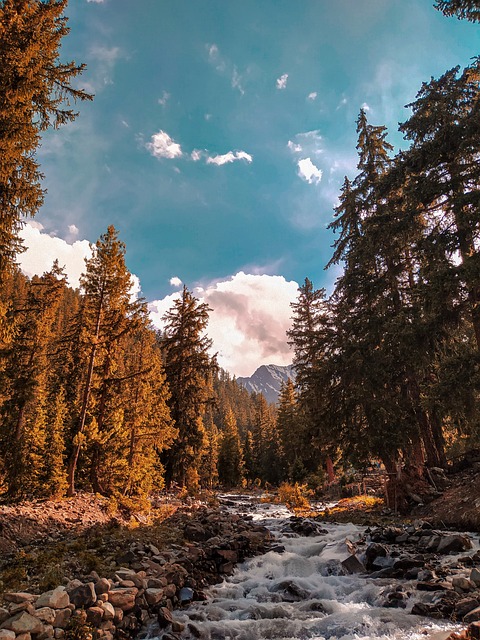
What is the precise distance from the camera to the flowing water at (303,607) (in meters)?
7.23

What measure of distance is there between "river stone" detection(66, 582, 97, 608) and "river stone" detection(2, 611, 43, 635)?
41.4 inches

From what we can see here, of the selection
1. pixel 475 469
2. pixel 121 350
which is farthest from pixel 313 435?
pixel 121 350

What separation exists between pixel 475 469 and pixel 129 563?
15831 mm

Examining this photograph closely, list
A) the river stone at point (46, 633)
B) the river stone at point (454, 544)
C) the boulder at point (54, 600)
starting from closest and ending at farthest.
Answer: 1. the river stone at point (46, 633)
2. the boulder at point (54, 600)
3. the river stone at point (454, 544)

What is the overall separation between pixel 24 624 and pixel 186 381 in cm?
2437

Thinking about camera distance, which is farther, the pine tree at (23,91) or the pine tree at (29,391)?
the pine tree at (29,391)

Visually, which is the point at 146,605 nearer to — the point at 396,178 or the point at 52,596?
the point at 52,596

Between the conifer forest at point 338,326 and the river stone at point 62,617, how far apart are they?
7415 mm

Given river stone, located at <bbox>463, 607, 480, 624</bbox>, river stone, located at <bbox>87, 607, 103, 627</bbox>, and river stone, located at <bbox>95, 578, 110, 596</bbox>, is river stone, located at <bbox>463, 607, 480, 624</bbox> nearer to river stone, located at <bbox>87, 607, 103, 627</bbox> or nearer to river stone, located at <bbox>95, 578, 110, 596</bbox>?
river stone, located at <bbox>87, 607, 103, 627</bbox>

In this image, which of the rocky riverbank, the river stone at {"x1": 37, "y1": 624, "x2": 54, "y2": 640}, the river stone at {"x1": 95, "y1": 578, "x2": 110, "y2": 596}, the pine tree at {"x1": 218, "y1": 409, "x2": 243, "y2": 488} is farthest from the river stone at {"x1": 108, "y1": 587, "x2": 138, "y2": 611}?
the pine tree at {"x1": 218, "y1": 409, "x2": 243, "y2": 488}

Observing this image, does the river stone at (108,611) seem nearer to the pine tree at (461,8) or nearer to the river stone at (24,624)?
the river stone at (24,624)

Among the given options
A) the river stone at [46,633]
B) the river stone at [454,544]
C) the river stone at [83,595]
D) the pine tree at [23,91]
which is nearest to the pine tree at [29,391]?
the pine tree at [23,91]

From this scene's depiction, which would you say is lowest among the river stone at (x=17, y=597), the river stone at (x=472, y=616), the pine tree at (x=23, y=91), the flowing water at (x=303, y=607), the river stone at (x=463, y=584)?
the flowing water at (x=303, y=607)

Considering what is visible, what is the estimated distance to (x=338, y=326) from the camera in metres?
21.2
